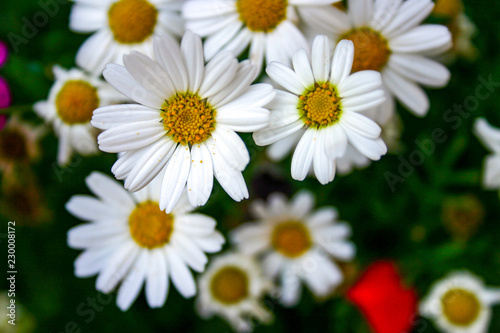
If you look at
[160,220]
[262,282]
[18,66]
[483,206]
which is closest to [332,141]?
[160,220]

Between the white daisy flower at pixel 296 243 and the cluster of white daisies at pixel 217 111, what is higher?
the cluster of white daisies at pixel 217 111

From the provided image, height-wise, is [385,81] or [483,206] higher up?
[385,81]

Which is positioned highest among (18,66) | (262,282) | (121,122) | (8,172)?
(121,122)

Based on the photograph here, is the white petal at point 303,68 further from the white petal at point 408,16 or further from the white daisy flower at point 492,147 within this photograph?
the white daisy flower at point 492,147

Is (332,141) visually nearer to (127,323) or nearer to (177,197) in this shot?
(177,197)

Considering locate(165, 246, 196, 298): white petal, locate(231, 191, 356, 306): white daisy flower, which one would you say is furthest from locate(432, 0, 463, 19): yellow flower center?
locate(165, 246, 196, 298): white petal

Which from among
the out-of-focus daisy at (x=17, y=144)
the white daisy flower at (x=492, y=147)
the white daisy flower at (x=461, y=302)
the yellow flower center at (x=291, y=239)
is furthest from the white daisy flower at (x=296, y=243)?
the out-of-focus daisy at (x=17, y=144)

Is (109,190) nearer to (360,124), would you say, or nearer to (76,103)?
(76,103)

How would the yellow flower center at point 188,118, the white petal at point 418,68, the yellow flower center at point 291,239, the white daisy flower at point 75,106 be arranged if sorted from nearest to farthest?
the yellow flower center at point 188,118 → the white petal at point 418,68 → the white daisy flower at point 75,106 → the yellow flower center at point 291,239
